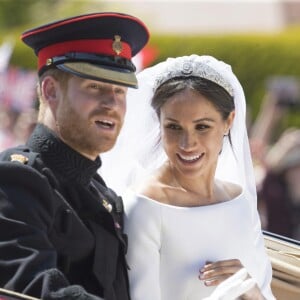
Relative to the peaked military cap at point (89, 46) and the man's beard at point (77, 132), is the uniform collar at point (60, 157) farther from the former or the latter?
the peaked military cap at point (89, 46)

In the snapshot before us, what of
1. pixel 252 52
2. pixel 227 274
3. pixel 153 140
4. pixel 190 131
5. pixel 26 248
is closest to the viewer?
pixel 26 248

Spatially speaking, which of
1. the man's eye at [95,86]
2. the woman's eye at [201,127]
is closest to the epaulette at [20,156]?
the man's eye at [95,86]

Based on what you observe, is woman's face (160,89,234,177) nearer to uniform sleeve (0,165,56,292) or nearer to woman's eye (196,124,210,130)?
woman's eye (196,124,210,130)

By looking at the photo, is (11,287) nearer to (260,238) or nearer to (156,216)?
(156,216)

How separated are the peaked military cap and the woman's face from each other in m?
0.20

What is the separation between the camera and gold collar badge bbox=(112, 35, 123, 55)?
140 inches

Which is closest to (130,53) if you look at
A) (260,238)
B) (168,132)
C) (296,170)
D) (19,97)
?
(168,132)

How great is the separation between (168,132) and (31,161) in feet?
1.81

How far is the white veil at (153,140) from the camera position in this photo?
3.81 meters

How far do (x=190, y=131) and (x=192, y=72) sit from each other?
21 centimetres

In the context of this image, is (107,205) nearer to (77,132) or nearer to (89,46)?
(77,132)

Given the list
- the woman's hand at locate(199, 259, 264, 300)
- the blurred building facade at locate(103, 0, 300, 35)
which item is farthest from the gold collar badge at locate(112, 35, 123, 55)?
the blurred building facade at locate(103, 0, 300, 35)

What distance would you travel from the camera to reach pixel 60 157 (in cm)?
341

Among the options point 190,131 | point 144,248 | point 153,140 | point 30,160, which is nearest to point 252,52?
point 153,140
